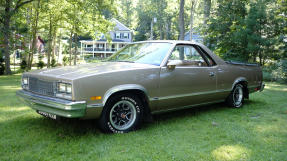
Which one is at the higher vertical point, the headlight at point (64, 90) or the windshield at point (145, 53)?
the windshield at point (145, 53)

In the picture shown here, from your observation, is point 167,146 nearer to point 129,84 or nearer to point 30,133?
point 129,84

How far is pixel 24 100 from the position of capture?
4012 millimetres

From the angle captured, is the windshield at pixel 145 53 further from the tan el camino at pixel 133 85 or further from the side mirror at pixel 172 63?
the side mirror at pixel 172 63

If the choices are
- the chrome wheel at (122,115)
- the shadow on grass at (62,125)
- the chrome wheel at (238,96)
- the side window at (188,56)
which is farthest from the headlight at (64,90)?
the chrome wheel at (238,96)

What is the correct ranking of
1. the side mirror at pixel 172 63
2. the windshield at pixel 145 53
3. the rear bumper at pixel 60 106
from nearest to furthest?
1. the rear bumper at pixel 60 106
2. the side mirror at pixel 172 63
3. the windshield at pixel 145 53

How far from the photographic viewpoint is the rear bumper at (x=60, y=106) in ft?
10.9

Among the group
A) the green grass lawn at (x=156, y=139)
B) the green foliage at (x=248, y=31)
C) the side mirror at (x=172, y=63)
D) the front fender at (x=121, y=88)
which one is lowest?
the green grass lawn at (x=156, y=139)

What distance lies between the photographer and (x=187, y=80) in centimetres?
471

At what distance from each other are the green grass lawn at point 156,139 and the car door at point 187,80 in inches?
17.4

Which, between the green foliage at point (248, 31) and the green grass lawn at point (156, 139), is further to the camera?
the green foliage at point (248, 31)

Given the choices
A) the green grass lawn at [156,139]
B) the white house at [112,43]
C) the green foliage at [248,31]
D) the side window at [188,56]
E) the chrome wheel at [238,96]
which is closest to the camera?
the green grass lawn at [156,139]

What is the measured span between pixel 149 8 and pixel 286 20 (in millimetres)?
36447

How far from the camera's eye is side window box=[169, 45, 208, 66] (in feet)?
15.9

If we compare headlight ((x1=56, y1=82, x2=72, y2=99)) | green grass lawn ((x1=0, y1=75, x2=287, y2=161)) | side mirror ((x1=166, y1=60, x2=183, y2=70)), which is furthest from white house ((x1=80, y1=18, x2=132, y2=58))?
headlight ((x1=56, y1=82, x2=72, y2=99))
